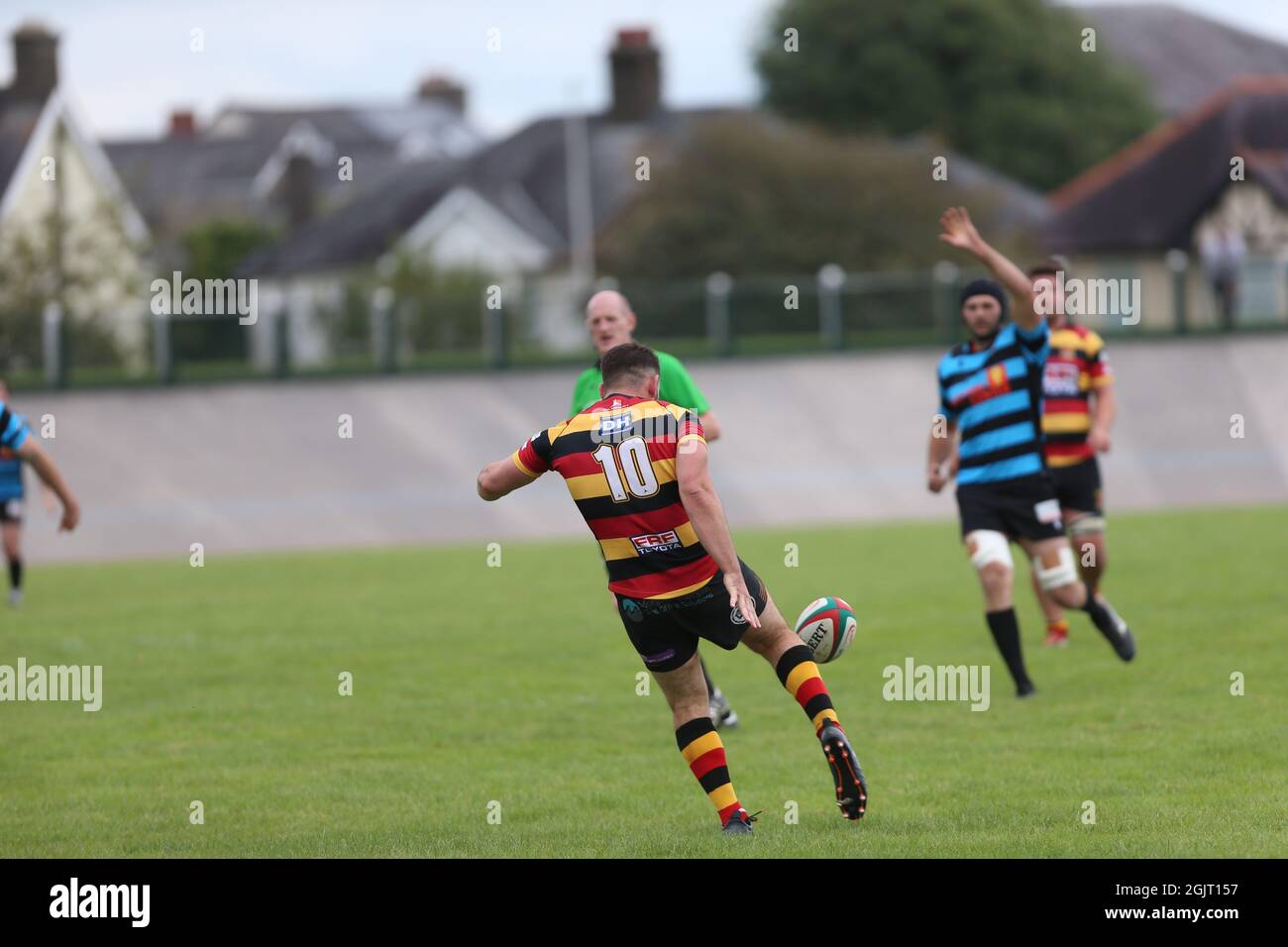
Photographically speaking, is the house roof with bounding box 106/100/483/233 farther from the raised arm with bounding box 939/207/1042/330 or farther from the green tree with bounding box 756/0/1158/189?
the raised arm with bounding box 939/207/1042/330

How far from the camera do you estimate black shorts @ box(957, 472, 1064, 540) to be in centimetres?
1038

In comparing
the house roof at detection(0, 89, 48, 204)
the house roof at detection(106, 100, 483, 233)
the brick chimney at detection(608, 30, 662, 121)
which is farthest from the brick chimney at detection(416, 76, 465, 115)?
the house roof at detection(0, 89, 48, 204)

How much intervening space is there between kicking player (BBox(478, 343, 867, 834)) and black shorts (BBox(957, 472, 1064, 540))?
3237 millimetres

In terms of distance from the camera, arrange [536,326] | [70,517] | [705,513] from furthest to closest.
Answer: [536,326] → [70,517] → [705,513]

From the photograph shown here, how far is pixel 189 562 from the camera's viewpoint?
2192 cm

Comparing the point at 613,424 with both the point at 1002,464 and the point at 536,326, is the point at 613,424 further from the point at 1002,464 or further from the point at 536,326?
the point at 536,326

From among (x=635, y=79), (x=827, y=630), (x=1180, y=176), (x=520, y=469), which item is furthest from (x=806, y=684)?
(x=635, y=79)

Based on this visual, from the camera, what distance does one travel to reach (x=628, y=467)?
23.1ft

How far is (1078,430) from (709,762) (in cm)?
542

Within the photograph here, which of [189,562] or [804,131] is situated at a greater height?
[804,131]
